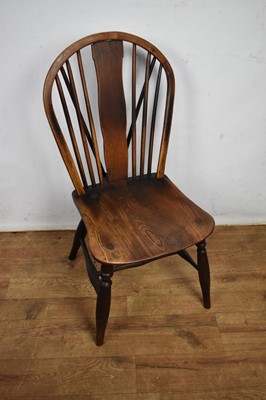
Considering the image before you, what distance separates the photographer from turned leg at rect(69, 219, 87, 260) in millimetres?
1465

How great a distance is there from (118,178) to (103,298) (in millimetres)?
478

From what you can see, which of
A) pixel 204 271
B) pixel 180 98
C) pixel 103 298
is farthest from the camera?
pixel 180 98

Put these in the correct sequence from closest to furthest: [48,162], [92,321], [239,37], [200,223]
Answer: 1. [200,223]
2. [239,37]
3. [92,321]
4. [48,162]

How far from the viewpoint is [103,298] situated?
3.81 feet

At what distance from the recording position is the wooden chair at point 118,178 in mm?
1123

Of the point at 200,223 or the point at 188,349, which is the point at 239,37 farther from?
the point at 188,349

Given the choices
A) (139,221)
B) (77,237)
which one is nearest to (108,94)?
(139,221)

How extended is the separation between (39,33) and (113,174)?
1.95 feet

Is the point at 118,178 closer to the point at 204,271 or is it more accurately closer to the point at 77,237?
the point at 77,237

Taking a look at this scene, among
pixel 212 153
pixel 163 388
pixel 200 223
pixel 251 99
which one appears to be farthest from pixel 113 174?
pixel 163 388

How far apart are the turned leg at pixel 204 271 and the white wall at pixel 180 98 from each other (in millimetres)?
544

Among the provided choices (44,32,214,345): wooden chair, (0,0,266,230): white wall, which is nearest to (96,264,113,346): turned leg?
(44,32,214,345): wooden chair

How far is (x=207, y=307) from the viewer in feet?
4.80

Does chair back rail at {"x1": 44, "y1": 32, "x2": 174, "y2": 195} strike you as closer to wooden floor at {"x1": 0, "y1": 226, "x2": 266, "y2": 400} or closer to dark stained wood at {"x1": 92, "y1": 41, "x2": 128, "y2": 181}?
dark stained wood at {"x1": 92, "y1": 41, "x2": 128, "y2": 181}
